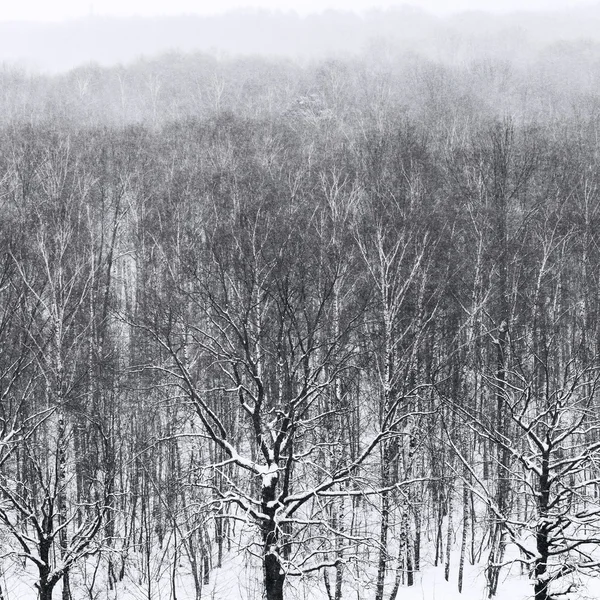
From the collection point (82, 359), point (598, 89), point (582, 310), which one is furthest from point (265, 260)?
point (598, 89)

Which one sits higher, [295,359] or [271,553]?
[295,359]

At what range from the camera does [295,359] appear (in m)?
16.1

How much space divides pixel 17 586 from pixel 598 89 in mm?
59310

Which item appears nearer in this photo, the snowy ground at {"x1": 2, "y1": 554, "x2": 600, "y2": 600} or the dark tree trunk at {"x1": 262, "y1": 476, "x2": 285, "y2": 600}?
the dark tree trunk at {"x1": 262, "y1": 476, "x2": 285, "y2": 600}

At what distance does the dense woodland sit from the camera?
458 inches

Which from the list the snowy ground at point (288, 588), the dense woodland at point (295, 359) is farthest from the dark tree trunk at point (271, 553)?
the snowy ground at point (288, 588)

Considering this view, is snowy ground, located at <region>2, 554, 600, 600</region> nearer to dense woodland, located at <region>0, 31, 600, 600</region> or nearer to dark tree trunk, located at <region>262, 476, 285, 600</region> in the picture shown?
dense woodland, located at <region>0, 31, 600, 600</region>

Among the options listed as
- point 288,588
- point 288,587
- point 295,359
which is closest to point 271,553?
point 295,359

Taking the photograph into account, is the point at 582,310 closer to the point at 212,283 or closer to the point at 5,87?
the point at 212,283

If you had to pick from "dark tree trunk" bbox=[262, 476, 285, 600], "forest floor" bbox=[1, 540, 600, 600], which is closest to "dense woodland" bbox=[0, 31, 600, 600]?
"dark tree trunk" bbox=[262, 476, 285, 600]

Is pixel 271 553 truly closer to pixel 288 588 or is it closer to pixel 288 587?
pixel 288 587

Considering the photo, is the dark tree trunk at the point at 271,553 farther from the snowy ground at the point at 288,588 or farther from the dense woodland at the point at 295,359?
the snowy ground at the point at 288,588

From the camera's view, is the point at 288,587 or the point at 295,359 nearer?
the point at 295,359

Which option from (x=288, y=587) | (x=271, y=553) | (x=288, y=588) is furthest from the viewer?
(x=288, y=588)
